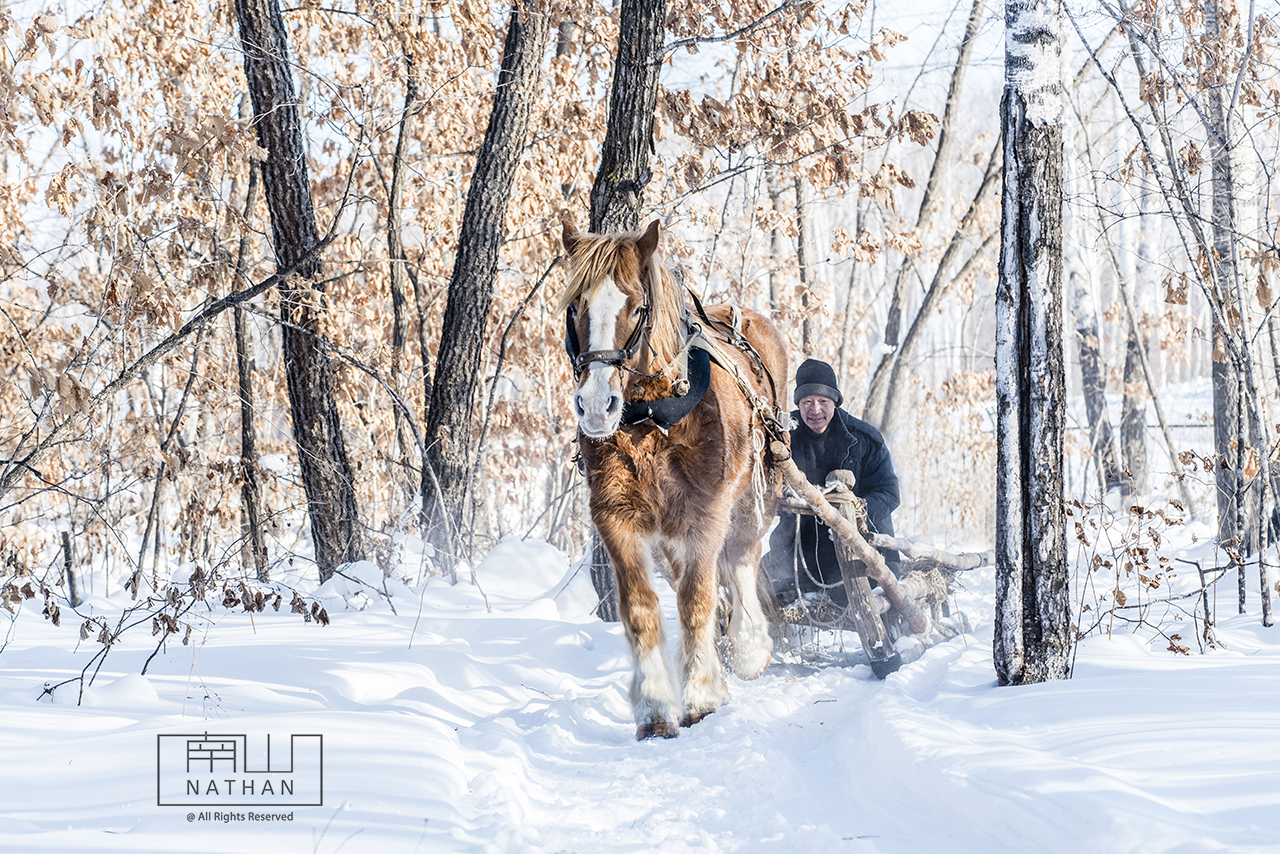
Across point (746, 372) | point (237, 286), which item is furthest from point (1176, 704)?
point (237, 286)

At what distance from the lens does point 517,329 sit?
9.76 meters

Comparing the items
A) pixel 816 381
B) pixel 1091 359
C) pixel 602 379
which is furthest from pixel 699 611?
pixel 1091 359

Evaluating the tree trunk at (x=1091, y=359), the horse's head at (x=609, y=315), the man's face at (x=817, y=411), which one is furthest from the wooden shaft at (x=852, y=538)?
the tree trunk at (x=1091, y=359)

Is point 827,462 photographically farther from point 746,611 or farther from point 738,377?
point 738,377

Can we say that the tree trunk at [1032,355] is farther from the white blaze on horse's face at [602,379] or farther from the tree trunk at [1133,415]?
the tree trunk at [1133,415]

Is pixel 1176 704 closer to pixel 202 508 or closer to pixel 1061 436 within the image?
pixel 1061 436

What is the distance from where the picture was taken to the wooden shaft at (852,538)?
418 cm

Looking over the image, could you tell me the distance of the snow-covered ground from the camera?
2.25 meters

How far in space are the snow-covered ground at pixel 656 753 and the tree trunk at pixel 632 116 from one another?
2.78 m

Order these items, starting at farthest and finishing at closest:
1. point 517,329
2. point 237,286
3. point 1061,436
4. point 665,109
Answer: point 517,329 → point 237,286 → point 665,109 → point 1061,436

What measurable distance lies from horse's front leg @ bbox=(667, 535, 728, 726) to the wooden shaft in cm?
42

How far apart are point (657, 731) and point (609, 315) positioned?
5.51ft

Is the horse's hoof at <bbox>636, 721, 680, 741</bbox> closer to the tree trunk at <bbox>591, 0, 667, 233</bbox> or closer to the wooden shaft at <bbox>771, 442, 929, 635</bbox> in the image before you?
the wooden shaft at <bbox>771, 442, 929, 635</bbox>

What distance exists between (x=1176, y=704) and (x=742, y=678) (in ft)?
7.39
